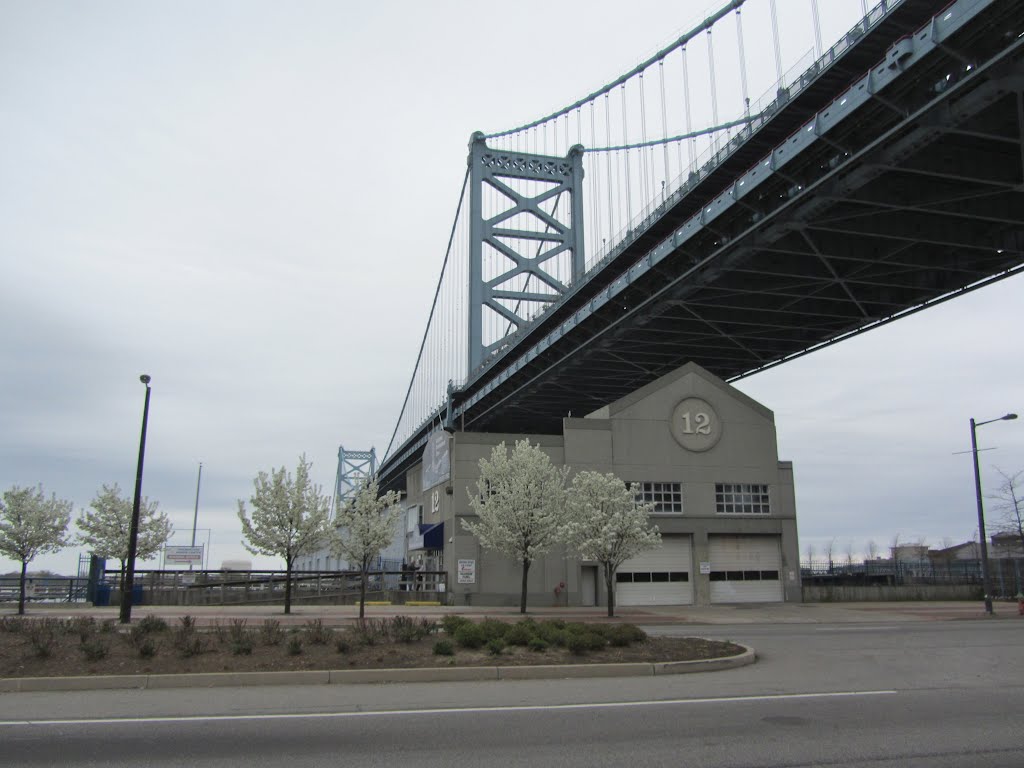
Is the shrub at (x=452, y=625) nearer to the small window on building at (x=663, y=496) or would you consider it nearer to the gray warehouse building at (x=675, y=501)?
the gray warehouse building at (x=675, y=501)

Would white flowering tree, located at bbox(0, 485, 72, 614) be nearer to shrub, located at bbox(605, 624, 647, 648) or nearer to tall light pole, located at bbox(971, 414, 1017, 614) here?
shrub, located at bbox(605, 624, 647, 648)

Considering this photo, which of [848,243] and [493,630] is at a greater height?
[848,243]

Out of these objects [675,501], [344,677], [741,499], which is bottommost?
[344,677]

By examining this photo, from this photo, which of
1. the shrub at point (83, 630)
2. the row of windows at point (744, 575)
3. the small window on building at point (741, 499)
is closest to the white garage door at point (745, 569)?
the row of windows at point (744, 575)

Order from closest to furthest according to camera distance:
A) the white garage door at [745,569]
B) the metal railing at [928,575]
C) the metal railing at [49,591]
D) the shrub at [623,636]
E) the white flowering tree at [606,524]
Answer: the shrub at [623,636] < the white flowering tree at [606,524] < the metal railing at [49,591] < the white garage door at [745,569] < the metal railing at [928,575]

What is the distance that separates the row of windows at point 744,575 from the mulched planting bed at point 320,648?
73.5 ft

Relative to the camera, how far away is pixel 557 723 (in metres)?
9.34

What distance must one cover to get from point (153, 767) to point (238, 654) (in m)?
6.38

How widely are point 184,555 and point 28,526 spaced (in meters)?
33.7

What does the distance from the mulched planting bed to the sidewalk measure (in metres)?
7.22

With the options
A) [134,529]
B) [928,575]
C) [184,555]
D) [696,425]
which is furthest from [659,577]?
[184,555]

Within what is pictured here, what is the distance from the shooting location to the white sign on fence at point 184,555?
62.7 m

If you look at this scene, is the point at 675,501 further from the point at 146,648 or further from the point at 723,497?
the point at 146,648

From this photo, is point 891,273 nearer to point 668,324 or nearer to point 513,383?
point 668,324
